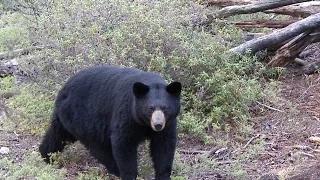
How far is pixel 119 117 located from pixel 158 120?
1.94 ft

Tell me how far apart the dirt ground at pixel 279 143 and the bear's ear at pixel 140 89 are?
1.37 meters

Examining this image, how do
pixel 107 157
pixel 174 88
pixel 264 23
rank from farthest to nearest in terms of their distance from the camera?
1. pixel 264 23
2. pixel 107 157
3. pixel 174 88

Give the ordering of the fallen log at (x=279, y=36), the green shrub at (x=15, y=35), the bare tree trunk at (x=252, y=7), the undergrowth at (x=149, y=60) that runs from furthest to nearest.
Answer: the green shrub at (x=15, y=35)
the bare tree trunk at (x=252, y=7)
the fallen log at (x=279, y=36)
the undergrowth at (x=149, y=60)

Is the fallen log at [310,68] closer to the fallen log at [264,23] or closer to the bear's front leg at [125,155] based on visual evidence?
the fallen log at [264,23]

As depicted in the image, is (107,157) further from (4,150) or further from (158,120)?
(4,150)

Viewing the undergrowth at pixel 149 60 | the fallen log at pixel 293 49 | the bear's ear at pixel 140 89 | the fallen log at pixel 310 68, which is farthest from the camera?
the fallen log at pixel 310 68

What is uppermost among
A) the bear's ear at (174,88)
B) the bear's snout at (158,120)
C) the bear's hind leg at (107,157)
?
the bear's ear at (174,88)

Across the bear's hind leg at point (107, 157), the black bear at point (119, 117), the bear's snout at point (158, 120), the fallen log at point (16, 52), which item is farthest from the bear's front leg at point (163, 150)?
the fallen log at point (16, 52)

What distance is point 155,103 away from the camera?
16.2 ft

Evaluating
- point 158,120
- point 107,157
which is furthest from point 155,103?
point 107,157

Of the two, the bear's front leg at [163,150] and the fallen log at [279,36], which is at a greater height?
the fallen log at [279,36]

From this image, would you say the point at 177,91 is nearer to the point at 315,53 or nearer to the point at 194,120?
the point at 194,120

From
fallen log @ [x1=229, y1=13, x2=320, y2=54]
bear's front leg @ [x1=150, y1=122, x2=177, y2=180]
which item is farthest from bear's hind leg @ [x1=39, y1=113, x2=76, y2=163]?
fallen log @ [x1=229, y1=13, x2=320, y2=54]

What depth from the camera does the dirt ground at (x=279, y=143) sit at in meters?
5.97
